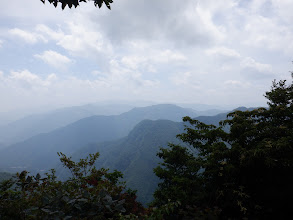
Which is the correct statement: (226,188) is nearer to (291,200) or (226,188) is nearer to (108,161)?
(291,200)

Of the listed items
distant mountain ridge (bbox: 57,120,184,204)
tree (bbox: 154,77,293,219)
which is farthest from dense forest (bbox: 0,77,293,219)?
distant mountain ridge (bbox: 57,120,184,204)

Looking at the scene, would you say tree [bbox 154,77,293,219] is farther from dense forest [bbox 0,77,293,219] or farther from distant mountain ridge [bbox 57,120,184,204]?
distant mountain ridge [bbox 57,120,184,204]

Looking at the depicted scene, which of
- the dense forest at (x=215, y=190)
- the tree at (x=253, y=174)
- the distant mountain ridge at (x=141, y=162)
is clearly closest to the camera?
the dense forest at (x=215, y=190)

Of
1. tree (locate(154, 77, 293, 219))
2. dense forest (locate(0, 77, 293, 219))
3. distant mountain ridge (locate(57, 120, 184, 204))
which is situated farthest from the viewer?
distant mountain ridge (locate(57, 120, 184, 204))

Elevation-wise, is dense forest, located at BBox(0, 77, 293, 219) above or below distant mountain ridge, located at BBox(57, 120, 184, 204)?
above

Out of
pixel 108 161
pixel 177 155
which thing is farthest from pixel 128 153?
pixel 177 155

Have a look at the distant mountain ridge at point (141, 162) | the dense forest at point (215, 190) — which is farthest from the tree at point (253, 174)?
the distant mountain ridge at point (141, 162)

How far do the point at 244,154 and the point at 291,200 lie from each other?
175 centimetres

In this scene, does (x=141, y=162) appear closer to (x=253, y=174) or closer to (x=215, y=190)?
(x=215, y=190)

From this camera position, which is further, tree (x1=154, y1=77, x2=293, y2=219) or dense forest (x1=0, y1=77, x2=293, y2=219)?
tree (x1=154, y1=77, x2=293, y2=219)

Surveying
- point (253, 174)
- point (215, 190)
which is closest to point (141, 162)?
point (215, 190)

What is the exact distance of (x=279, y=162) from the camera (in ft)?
15.6

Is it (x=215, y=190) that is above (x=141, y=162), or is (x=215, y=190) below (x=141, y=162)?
above

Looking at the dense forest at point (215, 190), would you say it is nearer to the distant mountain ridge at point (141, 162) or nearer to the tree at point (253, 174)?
the tree at point (253, 174)
